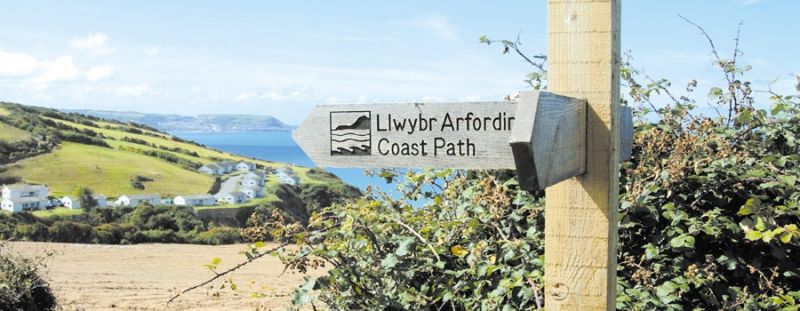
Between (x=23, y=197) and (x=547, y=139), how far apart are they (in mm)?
22002

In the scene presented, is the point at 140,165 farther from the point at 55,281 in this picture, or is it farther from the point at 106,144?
the point at 55,281

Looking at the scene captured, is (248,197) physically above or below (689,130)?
below

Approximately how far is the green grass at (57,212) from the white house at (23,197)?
56 cm

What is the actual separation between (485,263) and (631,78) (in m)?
1.21

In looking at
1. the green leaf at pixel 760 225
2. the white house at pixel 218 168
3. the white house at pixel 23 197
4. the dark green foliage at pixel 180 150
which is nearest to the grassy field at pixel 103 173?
the white house at pixel 23 197

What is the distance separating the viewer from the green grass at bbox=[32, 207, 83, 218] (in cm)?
1895

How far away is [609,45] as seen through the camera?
142 centimetres

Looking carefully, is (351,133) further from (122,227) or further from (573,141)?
(122,227)

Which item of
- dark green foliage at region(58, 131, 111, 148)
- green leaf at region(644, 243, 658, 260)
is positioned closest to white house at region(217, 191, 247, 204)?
dark green foliage at region(58, 131, 111, 148)

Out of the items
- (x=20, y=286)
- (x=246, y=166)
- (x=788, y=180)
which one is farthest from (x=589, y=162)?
(x=246, y=166)

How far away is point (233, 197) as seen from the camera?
71.7ft

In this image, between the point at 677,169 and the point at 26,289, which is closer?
the point at 677,169

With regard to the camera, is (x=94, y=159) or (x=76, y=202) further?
(x=94, y=159)

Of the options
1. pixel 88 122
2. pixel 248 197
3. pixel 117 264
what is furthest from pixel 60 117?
pixel 117 264
